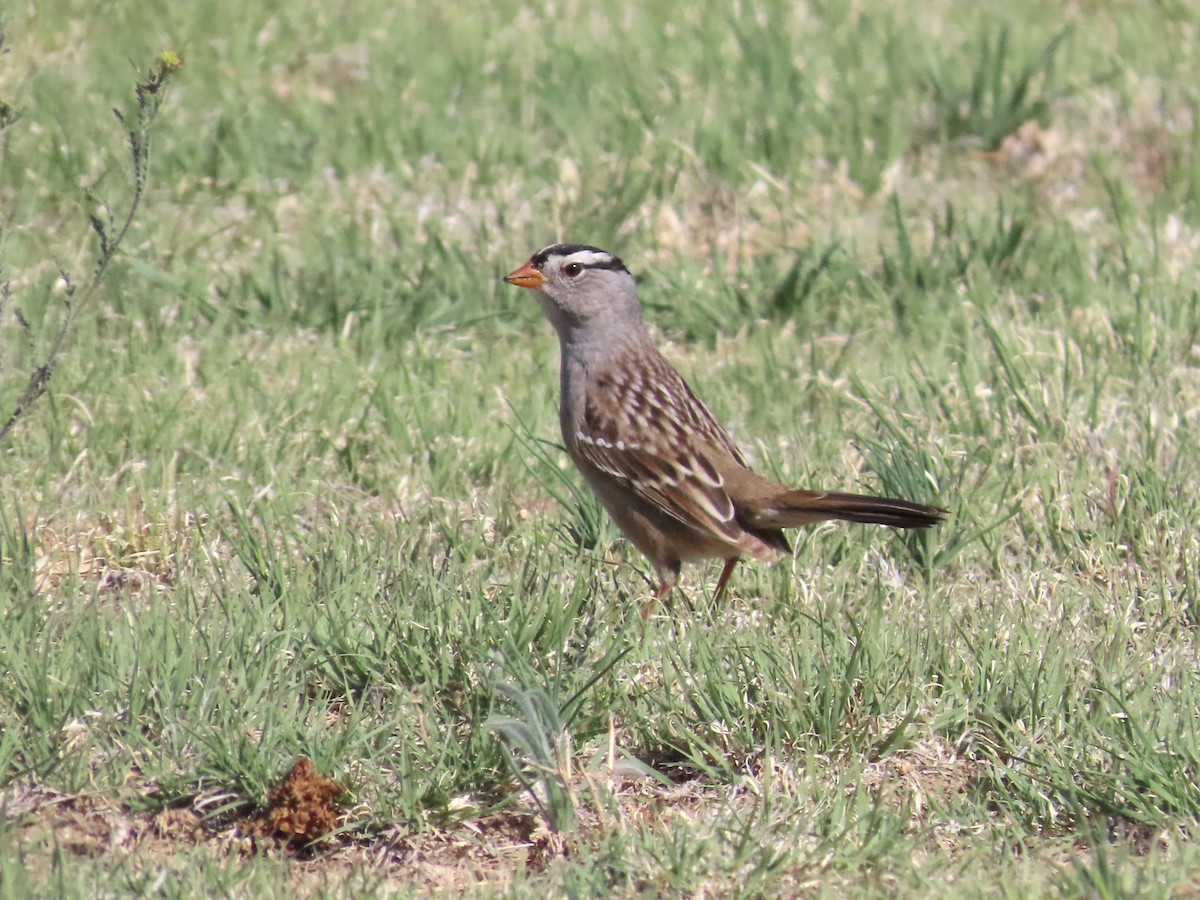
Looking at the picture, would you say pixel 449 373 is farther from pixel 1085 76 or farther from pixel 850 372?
pixel 1085 76

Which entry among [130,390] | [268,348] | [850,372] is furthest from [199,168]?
[850,372]

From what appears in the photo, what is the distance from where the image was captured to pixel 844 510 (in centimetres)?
476

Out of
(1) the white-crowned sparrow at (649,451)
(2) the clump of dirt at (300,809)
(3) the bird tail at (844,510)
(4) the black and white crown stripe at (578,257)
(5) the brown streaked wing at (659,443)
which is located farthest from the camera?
(4) the black and white crown stripe at (578,257)

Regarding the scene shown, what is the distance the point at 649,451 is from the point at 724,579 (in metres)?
0.46

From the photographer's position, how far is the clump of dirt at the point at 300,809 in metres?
3.89

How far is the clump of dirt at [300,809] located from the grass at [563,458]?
5cm

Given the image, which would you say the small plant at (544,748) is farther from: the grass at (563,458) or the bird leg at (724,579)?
the bird leg at (724,579)

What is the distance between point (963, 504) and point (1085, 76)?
14.0 feet

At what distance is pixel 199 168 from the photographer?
7.77 metres

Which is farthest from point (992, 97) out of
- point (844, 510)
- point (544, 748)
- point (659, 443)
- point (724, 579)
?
point (544, 748)

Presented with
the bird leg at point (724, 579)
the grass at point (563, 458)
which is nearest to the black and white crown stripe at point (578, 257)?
A: the grass at point (563, 458)

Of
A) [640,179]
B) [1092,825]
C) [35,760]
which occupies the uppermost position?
[640,179]

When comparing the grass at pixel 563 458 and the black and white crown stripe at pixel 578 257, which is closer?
the grass at pixel 563 458

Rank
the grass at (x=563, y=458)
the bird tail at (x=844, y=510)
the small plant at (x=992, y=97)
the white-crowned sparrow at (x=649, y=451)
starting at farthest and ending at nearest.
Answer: the small plant at (x=992, y=97) < the white-crowned sparrow at (x=649, y=451) < the bird tail at (x=844, y=510) < the grass at (x=563, y=458)
